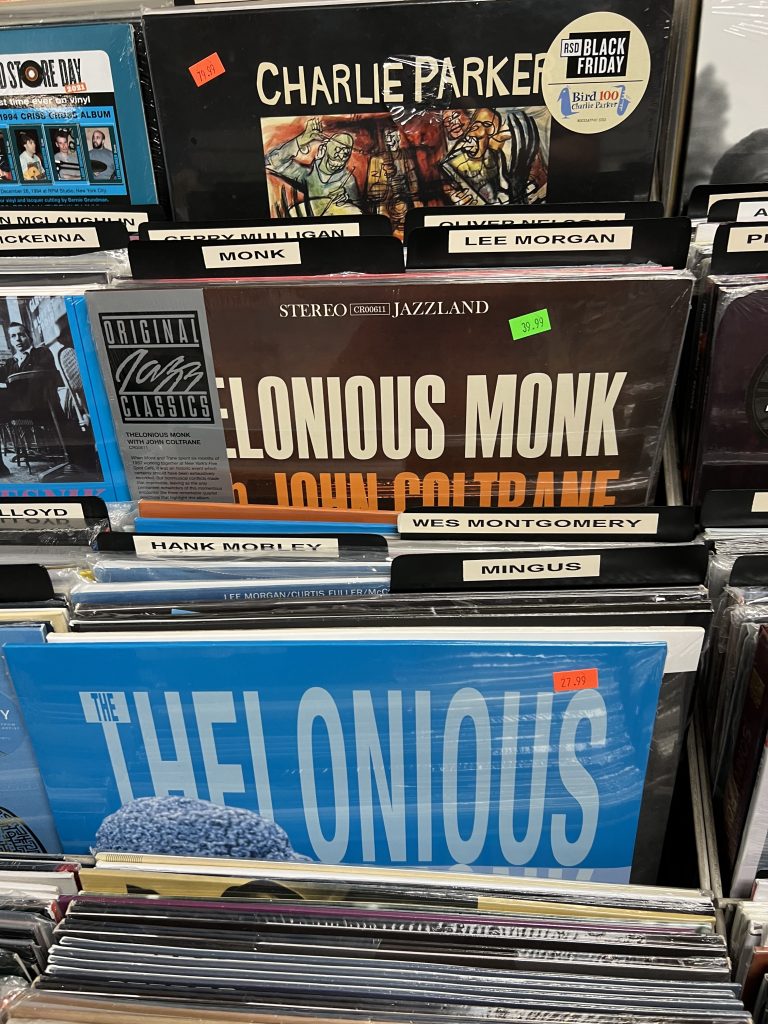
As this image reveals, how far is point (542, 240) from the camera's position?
77cm

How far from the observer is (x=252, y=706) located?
79 centimetres

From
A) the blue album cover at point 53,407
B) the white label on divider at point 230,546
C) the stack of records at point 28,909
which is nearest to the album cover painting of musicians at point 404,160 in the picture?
the blue album cover at point 53,407

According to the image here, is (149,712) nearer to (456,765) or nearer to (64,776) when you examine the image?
Result: (64,776)

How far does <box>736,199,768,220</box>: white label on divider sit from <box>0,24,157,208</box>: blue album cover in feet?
2.23

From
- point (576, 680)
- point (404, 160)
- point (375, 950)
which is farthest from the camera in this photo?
point (404, 160)

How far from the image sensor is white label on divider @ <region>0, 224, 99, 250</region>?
0.85 metres

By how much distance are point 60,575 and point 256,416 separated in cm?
27

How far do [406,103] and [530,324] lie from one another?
0.29 meters

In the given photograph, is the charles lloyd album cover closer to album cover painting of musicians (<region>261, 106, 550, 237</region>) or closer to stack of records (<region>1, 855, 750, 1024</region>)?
album cover painting of musicians (<region>261, 106, 550, 237</region>)

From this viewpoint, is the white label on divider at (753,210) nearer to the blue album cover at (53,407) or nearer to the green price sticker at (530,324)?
the green price sticker at (530,324)

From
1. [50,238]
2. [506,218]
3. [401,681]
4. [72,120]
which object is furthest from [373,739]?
[72,120]

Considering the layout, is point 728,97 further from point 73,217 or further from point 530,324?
point 73,217

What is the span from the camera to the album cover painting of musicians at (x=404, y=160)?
0.84 m

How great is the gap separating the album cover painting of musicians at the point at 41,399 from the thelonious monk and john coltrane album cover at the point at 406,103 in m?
0.23
